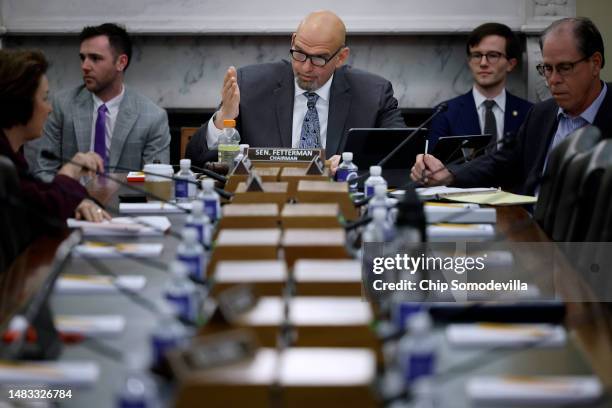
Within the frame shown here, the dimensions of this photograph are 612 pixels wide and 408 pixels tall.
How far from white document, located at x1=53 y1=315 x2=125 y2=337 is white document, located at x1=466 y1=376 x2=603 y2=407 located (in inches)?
25.4

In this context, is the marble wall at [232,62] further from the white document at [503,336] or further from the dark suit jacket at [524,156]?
the white document at [503,336]

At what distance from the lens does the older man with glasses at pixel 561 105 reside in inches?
140

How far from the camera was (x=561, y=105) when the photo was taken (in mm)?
3586

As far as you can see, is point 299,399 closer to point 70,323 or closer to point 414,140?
point 70,323

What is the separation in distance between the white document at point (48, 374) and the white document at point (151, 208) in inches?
60.2

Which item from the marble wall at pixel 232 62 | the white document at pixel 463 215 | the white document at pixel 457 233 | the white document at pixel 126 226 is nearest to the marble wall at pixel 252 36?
the marble wall at pixel 232 62

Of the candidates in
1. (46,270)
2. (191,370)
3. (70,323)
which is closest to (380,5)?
(46,270)

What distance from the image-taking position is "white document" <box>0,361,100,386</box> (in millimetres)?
1389

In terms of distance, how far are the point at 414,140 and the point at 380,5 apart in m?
2.32

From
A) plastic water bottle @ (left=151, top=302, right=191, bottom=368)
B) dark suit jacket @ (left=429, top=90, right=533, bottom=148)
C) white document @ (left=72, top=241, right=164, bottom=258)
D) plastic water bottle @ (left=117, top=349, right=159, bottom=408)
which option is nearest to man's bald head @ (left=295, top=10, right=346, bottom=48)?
dark suit jacket @ (left=429, top=90, right=533, bottom=148)

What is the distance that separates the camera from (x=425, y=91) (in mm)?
5816
